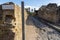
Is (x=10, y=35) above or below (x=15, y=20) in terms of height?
below

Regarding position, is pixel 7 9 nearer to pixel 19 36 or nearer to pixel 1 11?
pixel 1 11

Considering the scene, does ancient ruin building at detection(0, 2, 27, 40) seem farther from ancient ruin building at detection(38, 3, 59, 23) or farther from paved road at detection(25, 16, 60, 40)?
ancient ruin building at detection(38, 3, 59, 23)

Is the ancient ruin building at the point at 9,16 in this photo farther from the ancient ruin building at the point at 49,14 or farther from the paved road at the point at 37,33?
the ancient ruin building at the point at 49,14

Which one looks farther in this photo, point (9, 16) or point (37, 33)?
point (37, 33)

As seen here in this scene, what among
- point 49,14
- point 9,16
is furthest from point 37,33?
point 49,14

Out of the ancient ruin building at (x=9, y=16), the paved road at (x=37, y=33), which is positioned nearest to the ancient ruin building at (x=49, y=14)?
the paved road at (x=37, y=33)

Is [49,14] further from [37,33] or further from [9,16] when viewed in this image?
[9,16]

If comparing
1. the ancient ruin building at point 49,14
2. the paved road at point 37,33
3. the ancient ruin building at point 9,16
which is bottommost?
the paved road at point 37,33

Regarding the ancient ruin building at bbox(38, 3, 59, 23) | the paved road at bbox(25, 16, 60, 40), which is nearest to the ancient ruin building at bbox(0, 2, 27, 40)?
the paved road at bbox(25, 16, 60, 40)

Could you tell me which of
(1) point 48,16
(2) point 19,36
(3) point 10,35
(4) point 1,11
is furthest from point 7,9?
(1) point 48,16

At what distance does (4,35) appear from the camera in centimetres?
628

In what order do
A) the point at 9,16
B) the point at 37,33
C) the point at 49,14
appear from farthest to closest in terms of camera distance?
the point at 49,14
the point at 37,33
the point at 9,16

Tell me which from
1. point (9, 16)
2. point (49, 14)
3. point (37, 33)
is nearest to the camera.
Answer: point (9, 16)

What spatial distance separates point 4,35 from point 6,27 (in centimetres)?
24
